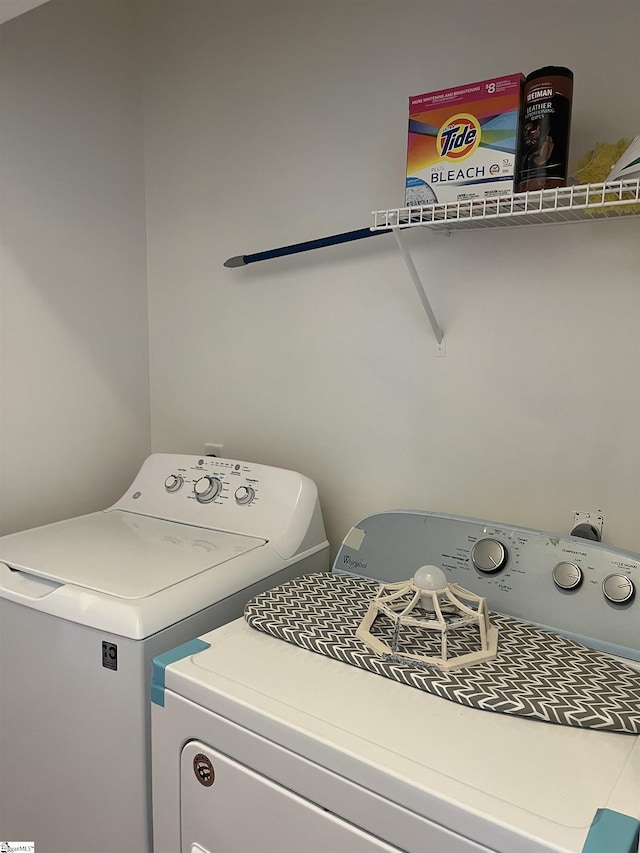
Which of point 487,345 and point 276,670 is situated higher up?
point 487,345

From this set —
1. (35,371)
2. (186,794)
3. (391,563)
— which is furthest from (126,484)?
(186,794)

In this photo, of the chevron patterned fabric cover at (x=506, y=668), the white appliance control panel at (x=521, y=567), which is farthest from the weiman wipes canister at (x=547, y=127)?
the chevron patterned fabric cover at (x=506, y=668)

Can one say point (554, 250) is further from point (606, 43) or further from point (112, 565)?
point (112, 565)

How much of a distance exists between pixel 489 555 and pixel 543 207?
677 mm

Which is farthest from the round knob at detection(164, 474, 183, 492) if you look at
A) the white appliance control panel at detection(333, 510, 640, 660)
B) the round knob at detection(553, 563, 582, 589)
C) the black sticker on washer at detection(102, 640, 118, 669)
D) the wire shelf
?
the round knob at detection(553, 563, 582, 589)

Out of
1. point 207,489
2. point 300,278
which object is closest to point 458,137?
point 300,278

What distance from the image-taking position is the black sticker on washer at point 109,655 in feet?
3.94

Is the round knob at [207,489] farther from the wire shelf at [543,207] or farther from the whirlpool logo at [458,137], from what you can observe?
the whirlpool logo at [458,137]

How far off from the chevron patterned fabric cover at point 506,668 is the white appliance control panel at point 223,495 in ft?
0.96

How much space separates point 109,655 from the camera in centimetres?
121

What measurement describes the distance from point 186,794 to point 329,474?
89 cm

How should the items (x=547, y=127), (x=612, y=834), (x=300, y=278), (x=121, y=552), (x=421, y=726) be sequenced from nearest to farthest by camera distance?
(x=612, y=834) → (x=421, y=726) → (x=547, y=127) → (x=121, y=552) → (x=300, y=278)

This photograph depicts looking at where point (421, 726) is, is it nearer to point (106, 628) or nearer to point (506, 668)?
point (506, 668)

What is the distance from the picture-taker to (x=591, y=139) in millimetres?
1331
